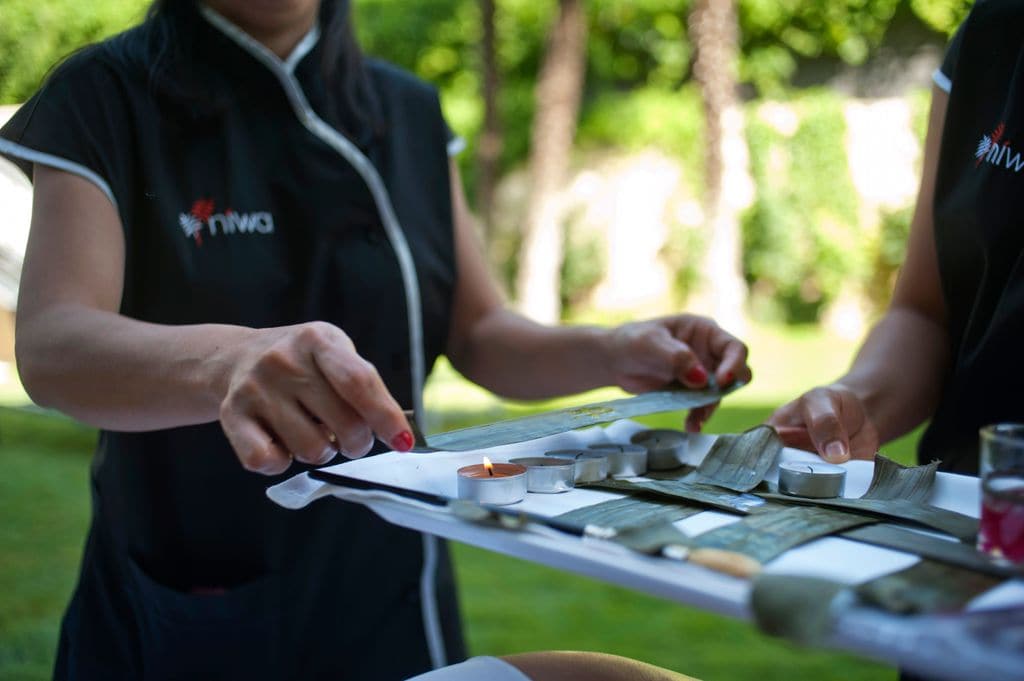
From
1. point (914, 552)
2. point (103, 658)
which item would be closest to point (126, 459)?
point (103, 658)

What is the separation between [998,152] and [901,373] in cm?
31

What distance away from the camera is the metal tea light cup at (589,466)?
41.3 inches

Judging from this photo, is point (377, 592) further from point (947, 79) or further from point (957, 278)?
point (947, 79)

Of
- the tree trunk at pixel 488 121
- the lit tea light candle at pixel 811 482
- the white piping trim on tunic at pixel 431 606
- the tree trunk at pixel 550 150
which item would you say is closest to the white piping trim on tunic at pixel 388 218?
the white piping trim on tunic at pixel 431 606

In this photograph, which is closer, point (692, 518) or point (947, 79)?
point (692, 518)

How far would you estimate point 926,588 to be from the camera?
714mm

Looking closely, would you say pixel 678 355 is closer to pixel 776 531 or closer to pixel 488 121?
pixel 776 531

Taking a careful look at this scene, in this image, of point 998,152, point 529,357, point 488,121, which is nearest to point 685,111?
point 488,121

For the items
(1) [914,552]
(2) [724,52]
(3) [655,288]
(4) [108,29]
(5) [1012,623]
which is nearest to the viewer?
(5) [1012,623]

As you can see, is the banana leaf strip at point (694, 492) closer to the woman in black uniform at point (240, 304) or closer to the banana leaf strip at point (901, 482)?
the banana leaf strip at point (901, 482)

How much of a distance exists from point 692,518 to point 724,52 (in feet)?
28.2

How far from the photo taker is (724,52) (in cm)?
890

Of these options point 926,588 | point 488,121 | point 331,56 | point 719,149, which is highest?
point 488,121

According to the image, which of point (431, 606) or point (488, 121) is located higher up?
point (488, 121)
